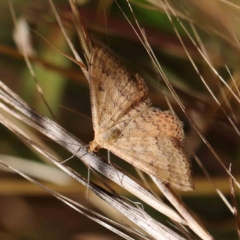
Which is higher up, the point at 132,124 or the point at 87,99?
the point at 87,99

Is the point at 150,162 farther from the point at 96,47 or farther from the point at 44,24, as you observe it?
the point at 44,24

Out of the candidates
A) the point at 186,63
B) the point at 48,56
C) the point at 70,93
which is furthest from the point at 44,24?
the point at 186,63

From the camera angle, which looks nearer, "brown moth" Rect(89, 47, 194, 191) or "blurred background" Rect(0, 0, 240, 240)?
"brown moth" Rect(89, 47, 194, 191)

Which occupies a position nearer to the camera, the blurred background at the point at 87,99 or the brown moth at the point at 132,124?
the brown moth at the point at 132,124
